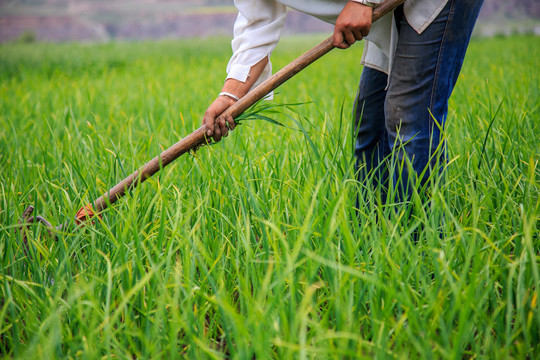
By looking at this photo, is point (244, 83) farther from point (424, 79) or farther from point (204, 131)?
point (424, 79)

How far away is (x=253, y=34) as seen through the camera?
1.67m

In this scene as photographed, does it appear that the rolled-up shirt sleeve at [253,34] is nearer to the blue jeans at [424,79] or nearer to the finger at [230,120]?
the finger at [230,120]

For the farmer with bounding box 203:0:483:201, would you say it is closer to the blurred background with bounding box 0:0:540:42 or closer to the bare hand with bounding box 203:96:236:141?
the bare hand with bounding box 203:96:236:141

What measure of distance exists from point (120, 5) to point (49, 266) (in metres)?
121

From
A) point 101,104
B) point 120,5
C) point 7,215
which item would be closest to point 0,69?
point 101,104

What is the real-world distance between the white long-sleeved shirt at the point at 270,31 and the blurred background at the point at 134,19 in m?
63.9

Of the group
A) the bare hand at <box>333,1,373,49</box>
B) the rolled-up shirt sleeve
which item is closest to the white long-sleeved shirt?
the rolled-up shirt sleeve

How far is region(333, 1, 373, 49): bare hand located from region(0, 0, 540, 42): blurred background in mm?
64245

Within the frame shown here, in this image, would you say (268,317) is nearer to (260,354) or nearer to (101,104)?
(260,354)

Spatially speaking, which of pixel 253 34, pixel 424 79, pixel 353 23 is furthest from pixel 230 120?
pixel 424 79

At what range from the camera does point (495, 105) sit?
291 cm

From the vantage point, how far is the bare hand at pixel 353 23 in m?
1.42

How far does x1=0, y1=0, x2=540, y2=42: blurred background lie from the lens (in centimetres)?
7200

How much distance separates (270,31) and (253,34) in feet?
0.24
